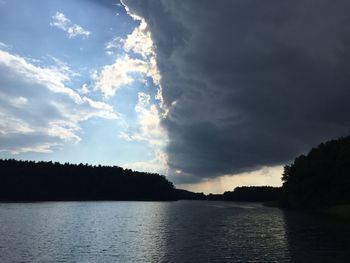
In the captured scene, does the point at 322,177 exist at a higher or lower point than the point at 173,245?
higher

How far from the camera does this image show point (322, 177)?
165750mm

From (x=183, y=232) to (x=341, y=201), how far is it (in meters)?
90.9

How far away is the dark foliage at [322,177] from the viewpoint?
153m

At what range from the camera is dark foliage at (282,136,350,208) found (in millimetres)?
153250

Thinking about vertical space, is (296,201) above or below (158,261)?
above

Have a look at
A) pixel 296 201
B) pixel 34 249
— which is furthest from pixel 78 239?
pixel 296 201

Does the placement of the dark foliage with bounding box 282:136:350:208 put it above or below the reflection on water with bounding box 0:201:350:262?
above

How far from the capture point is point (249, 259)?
51.4 meters

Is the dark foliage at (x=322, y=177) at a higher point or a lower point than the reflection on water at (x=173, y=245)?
higher

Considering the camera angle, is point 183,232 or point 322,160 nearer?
point 183,232

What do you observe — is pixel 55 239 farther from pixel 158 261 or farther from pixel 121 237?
pixel 158 261

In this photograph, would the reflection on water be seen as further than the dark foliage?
No

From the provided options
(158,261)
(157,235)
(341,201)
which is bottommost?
(158,261)

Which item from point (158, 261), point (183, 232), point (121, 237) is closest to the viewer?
point (158, 261)
